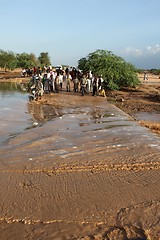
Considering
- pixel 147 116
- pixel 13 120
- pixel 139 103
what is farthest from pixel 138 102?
pixel 13 120

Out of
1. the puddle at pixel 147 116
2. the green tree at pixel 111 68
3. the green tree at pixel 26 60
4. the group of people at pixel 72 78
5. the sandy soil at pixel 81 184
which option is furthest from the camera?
the green tree at pixel 26 60

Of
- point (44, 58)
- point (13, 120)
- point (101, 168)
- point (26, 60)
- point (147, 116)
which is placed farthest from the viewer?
point (44, 58)

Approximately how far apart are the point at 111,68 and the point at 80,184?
710 inches

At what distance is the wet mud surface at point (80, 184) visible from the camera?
4062 millimetres

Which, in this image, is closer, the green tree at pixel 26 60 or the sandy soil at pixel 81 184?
the sandy soil at pixel 81 184

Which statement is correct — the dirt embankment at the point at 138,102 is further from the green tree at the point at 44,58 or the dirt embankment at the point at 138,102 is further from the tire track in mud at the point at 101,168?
the green tree at the point at 44,58

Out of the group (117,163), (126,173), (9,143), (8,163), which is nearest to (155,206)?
(126,173)

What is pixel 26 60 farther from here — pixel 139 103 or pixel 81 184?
pixel 81 184

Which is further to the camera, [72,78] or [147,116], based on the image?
[72,78]

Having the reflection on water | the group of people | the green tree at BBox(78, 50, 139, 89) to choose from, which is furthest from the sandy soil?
the green tree at BBox(78, 50, 139, 89)

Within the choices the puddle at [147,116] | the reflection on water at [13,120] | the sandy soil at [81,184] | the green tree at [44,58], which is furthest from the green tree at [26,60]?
the sandy soil at [81,184]

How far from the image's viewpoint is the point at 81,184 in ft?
18.1

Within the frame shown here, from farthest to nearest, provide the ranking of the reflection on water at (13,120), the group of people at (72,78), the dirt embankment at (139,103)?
the group of people at (72,78) → the dirt embankment at (139,103) → the reflection on water at (13,120)

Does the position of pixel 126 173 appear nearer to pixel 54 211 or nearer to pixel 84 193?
pixel 84 193
